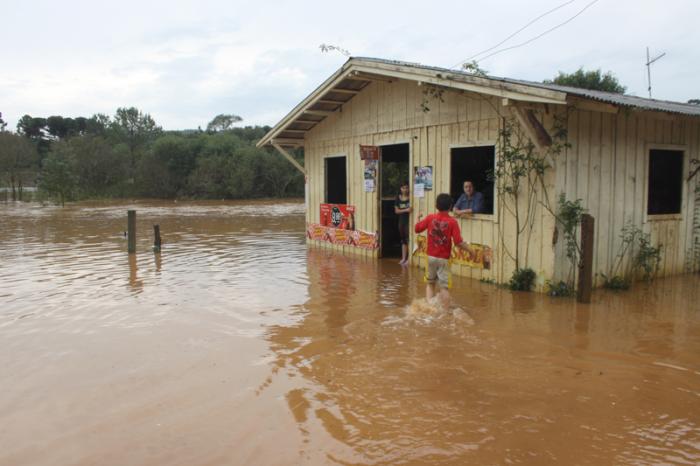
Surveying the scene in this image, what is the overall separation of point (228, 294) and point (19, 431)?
512cm

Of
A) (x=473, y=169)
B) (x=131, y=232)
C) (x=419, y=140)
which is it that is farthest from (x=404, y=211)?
(x=131, y=232)

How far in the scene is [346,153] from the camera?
1402 centimetres

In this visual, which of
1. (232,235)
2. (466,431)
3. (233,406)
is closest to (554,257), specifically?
(466,431)

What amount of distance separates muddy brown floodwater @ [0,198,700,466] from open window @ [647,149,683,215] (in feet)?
4.67

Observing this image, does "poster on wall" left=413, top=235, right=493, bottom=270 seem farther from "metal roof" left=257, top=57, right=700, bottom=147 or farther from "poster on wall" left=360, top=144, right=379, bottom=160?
"poster on wall" left=360, top=144, right=379, bottom=160

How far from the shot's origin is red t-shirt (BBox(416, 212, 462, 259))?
7730 millimetres

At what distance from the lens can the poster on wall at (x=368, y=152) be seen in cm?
1273

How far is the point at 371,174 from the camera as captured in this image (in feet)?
42.9

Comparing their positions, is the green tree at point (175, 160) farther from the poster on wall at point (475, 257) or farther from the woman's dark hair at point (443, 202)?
the woman's dark hair at point (443, 202)

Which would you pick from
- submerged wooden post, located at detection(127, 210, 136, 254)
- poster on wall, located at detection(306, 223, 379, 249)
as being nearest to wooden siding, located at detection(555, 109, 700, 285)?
poster on wall, located at detection(306, 223, 379, 249)

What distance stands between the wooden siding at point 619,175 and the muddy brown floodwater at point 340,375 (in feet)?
2.53

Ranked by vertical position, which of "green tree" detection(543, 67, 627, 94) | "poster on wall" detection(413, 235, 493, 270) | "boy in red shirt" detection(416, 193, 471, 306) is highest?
A: "green tree" detection(543, 67, 627, 94)

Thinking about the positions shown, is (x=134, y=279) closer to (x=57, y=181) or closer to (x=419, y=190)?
(x=419, y=190)

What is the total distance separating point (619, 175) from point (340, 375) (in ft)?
21.8
